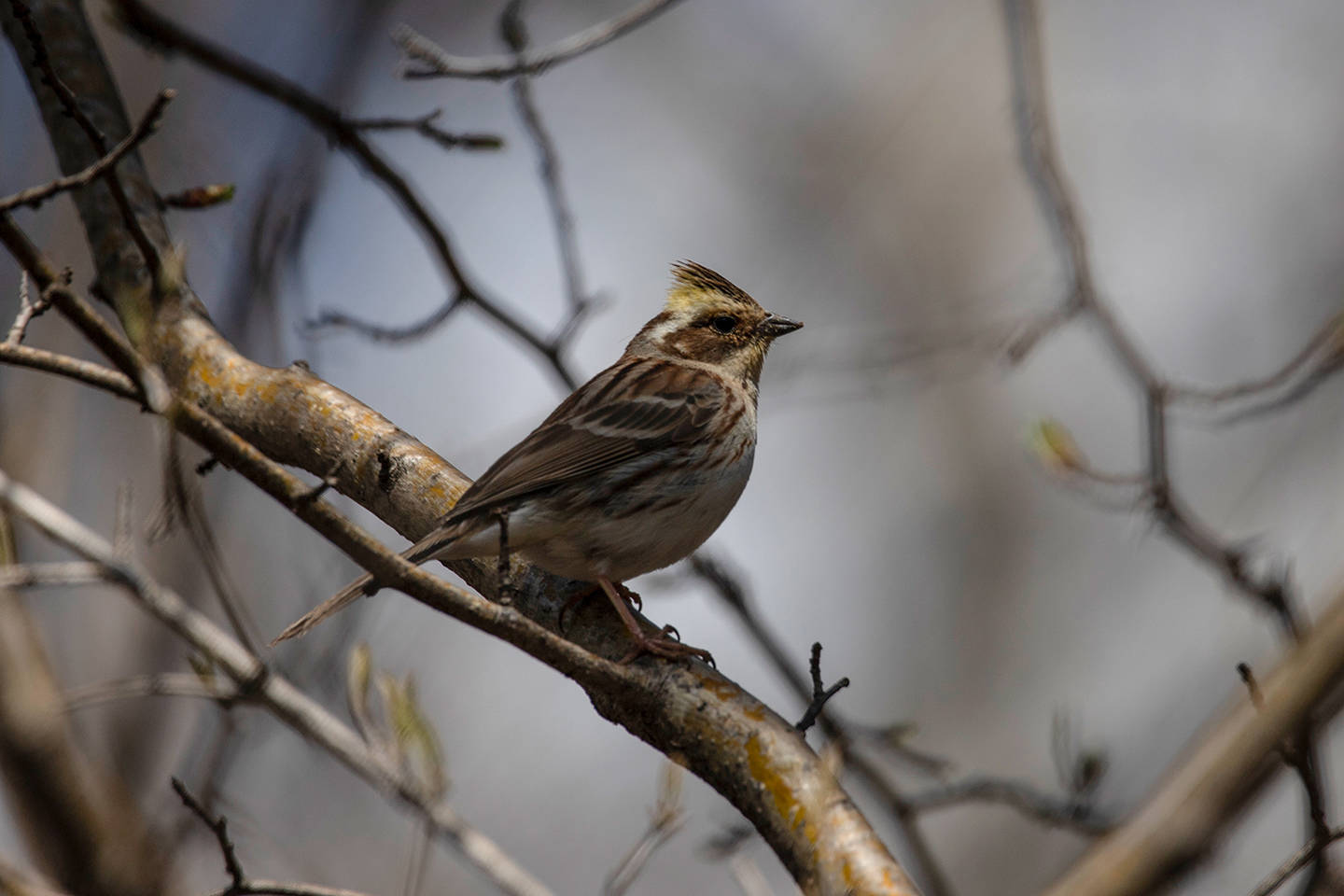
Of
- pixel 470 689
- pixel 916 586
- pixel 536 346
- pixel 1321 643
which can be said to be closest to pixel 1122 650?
pixel 916 586

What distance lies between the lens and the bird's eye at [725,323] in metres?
6.02

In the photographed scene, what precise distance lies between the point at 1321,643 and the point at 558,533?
10.3 ft

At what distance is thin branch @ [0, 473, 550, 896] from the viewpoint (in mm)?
3352

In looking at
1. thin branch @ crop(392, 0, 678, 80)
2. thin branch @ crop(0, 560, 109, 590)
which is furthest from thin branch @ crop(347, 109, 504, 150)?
thin branch @ crop(0, 560, 109, 590)

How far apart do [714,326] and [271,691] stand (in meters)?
3.20

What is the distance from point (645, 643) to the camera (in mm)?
3863

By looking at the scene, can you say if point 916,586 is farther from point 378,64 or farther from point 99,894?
point 99,894

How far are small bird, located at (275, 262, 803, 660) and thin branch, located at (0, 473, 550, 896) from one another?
0.30 metres

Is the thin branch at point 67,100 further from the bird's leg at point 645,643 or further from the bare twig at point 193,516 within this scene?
the bird's leg at point 645,643

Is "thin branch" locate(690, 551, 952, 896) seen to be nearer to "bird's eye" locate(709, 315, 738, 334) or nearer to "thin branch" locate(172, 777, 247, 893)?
"bird's eye" locate(709, 315, 738, 334)

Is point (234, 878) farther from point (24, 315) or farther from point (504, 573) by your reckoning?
point (24, 315)

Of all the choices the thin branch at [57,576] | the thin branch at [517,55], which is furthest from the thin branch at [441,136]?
the thin branch at [57,576]

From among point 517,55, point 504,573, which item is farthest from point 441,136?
point 504,573

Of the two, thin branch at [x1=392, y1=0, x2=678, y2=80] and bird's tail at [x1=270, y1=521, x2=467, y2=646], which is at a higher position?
thin branch at [x1=392, y1=0, x2=678, y2=80]
